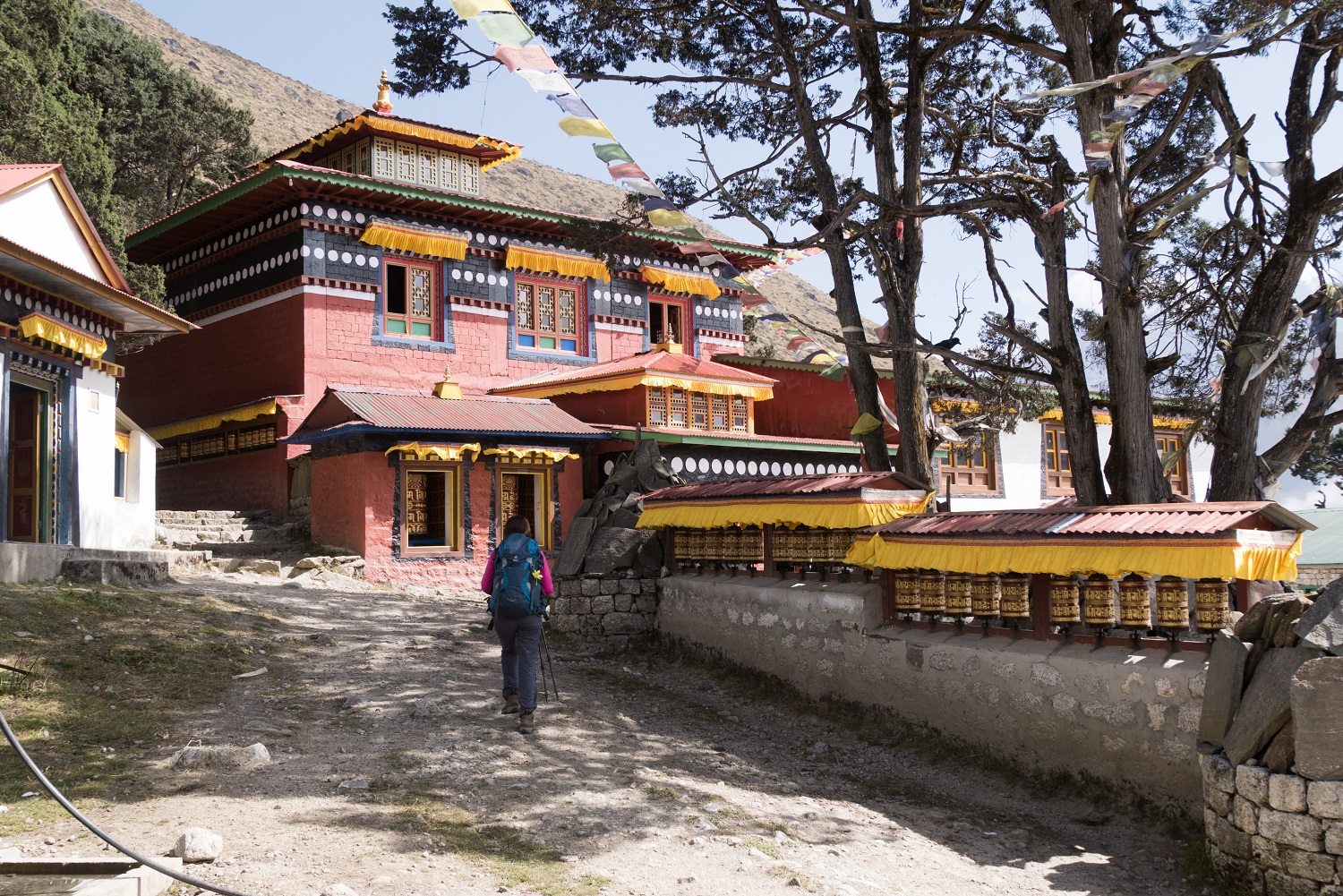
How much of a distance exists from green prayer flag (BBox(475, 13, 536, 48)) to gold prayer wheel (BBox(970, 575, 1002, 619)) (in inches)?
212

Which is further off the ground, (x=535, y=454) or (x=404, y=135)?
(x=404, y=135)

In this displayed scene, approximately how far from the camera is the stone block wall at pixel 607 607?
1364cm

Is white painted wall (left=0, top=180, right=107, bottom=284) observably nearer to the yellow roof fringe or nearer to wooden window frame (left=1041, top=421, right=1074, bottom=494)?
the yellow roof fringe

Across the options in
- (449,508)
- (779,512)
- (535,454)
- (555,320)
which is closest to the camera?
(779,512)

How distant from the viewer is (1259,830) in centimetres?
619

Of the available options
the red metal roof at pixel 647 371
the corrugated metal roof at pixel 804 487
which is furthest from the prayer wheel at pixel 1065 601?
the red metal roof at pixel 647 371

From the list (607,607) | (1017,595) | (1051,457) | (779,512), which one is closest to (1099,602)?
(1017,595)

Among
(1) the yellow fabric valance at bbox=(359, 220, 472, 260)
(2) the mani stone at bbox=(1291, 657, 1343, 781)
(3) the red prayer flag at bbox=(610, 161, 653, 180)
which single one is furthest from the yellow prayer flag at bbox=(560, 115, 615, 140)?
(1) the yellow fabric valance at bbox=(359, 220, 472, 260)

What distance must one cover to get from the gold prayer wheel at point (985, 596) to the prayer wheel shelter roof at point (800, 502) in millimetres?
1409

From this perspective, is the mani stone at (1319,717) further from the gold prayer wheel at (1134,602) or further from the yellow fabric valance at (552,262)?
the yellow fabric valance at (552,262)

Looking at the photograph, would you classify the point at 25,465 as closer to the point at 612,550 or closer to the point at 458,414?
the point at 458,414

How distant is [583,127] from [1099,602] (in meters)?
5.62

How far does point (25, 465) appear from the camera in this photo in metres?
15.5

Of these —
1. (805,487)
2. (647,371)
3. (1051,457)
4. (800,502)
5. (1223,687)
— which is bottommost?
(1223,687)
